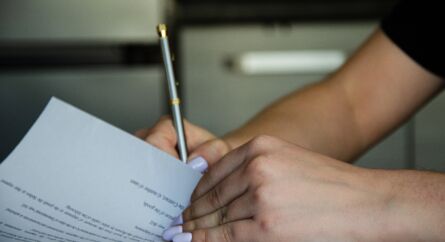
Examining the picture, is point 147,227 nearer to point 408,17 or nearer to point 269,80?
point 408,17

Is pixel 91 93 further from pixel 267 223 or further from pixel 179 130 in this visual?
pixel 267 223

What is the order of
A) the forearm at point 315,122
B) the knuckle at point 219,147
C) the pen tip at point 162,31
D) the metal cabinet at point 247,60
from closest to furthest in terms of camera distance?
the pen tip at point 162,31, the knuckle at point 219,147, the forearm at point 315,122, the metal cabinet at point 247,60

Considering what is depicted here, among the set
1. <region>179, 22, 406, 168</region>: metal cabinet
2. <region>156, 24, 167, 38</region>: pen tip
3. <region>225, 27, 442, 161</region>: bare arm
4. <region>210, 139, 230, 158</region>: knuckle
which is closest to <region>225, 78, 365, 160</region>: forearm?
<region>225, 27, 442, 161</region>: bare arm

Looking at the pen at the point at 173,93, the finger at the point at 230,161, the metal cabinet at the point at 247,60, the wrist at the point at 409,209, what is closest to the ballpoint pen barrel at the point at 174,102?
the pen at the point at 173,93

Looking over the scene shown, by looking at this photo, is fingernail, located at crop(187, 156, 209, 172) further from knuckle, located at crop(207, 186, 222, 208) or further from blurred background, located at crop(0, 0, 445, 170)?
blurred background, located at crop(0, 0, 445, 170)

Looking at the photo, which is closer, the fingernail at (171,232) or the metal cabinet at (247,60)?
the fingernail at (171,232)

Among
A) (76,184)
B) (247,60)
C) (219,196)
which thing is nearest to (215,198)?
(219,196)

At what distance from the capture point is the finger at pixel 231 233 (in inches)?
25.6

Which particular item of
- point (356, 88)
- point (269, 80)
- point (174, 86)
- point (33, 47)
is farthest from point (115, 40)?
point (174, 86)

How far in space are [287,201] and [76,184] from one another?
19 cm

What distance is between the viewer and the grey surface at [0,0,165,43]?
189 centimetres

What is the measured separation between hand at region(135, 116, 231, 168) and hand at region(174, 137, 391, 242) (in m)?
0.17

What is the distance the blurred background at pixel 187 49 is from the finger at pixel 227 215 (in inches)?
47.8

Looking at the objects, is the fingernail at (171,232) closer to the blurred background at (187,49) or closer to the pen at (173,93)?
the pen at (173,93)
